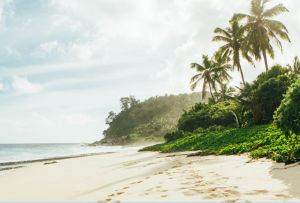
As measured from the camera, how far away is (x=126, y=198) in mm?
2844

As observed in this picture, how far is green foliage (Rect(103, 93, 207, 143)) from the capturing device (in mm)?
60203

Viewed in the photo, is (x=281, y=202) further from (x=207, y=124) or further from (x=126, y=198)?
(x=207, y=124)

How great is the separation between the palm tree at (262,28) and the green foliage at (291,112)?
16337 mm

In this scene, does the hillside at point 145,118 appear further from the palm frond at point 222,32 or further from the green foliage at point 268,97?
the green foliage at point 268,97

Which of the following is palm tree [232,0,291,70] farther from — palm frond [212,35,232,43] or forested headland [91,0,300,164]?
palm frond [212,35,232,43]

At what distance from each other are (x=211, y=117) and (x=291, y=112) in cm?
1706

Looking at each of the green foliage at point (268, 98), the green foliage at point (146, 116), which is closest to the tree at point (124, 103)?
the green foliage at point (146, 116)

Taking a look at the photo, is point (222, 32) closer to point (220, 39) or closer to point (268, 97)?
point (220, 39)

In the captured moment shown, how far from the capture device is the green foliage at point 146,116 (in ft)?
198

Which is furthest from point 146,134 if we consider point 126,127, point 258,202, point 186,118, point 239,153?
point 258,202

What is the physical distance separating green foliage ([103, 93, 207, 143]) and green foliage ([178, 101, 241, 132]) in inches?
1325

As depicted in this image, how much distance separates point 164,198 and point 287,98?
3.15 metres

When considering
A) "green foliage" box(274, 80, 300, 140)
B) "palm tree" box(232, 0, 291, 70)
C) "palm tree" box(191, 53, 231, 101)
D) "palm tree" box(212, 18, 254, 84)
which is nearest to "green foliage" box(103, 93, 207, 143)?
"palm tree" box(191, 53, 231, 101)

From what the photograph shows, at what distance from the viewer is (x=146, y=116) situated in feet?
241
